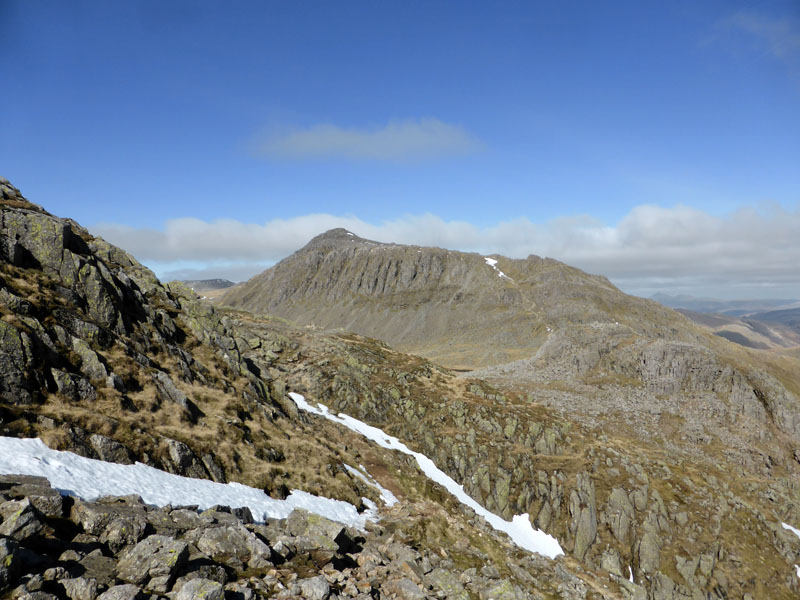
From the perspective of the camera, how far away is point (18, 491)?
37.0 ft

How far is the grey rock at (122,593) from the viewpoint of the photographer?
873 centimetres

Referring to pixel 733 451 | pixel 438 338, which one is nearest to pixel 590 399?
pixel 733 451

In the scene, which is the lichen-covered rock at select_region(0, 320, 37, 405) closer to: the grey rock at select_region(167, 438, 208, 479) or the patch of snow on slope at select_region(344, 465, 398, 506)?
the grey rock at select_region(167, 438, 208, 479)

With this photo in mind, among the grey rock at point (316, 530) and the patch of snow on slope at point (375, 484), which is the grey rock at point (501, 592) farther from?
the patch of snow on slope at point (375, 484)

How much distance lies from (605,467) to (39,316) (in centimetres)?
5239

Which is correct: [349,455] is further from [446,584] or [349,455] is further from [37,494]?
[37,494]

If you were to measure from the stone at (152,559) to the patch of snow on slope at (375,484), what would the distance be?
708 inches

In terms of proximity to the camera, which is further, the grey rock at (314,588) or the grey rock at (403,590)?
the grey rock at (403,590)

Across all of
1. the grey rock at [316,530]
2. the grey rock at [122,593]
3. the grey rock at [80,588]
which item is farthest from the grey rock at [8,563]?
the grey rock at [316,530]

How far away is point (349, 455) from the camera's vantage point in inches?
1304

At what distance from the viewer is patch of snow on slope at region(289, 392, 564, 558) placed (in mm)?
37625

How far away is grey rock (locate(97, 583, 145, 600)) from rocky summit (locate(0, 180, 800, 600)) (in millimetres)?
163

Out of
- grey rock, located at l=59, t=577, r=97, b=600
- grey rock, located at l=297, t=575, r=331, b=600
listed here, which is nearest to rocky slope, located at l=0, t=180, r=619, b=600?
grey rock, located at l=59, t=577, r=97, b=600

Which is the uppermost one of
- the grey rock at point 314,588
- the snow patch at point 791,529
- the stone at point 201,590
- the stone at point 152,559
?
the stone at point 152,559
